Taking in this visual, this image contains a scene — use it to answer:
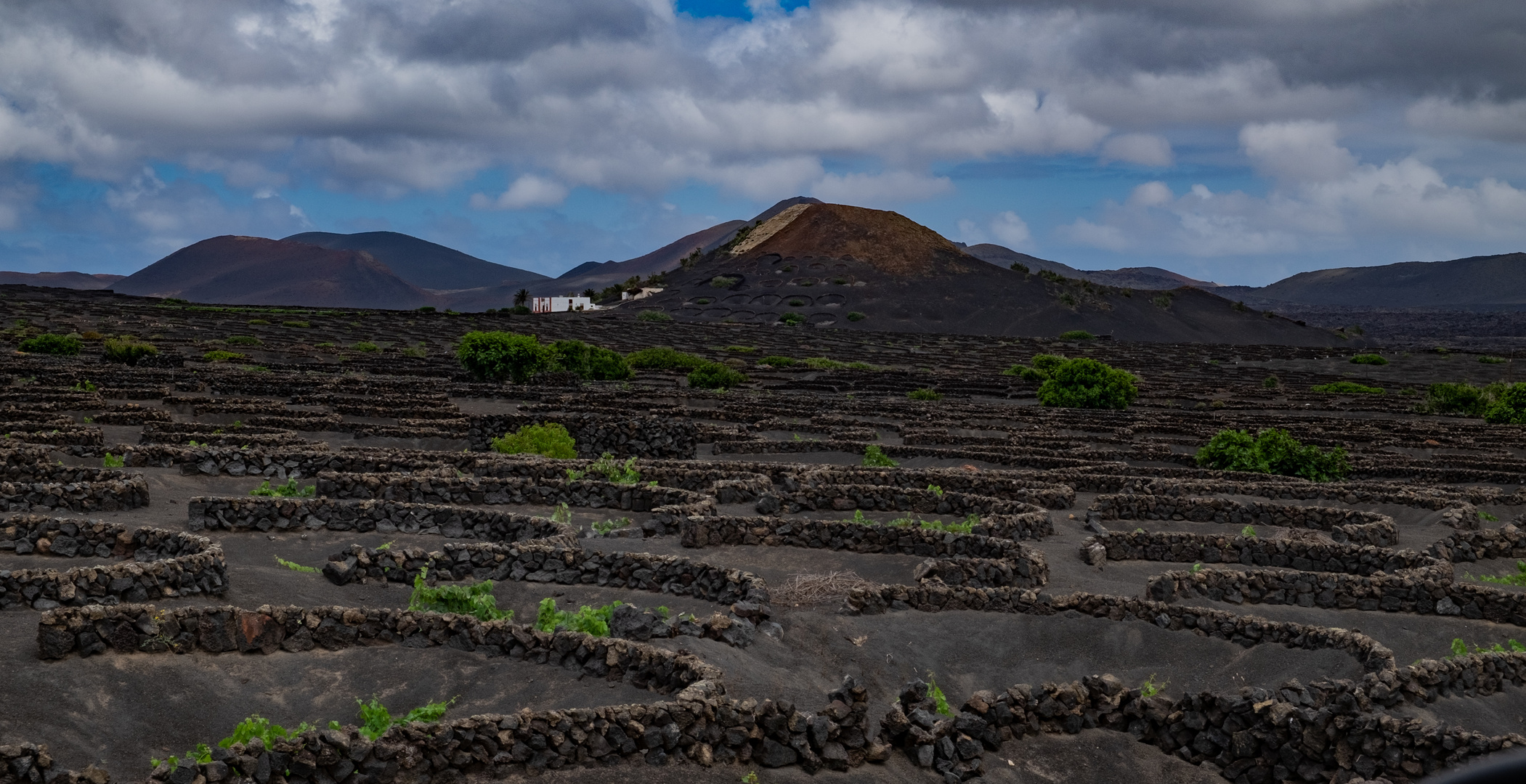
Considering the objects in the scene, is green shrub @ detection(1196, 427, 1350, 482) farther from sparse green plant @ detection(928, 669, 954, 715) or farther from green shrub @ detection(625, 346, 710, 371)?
green shrub @ detection(625, 346, 710, 371)

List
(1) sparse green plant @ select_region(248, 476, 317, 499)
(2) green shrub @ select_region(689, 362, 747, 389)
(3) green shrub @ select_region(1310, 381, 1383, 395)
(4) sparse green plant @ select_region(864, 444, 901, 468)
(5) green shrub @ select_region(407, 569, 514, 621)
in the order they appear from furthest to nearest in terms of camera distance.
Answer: (3) green shrub @ select_region(1310, 381, 1383, 395), (2) green shrub @ select_region(689, 362, 747, 389), (4) sparse green plant @ select_region(864, 444, 901, 468), (1) sparse green plant @ select_region(248, 476, 317, 499), (5) green shrub @ select_region(407, 569, 514, 621)

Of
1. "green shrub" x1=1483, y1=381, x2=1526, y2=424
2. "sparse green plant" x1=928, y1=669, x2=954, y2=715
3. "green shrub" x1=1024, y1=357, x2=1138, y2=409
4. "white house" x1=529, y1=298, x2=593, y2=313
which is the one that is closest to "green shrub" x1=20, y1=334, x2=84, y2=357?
"green shrub" x1=1024, y1=357, x2=1138, y2=409

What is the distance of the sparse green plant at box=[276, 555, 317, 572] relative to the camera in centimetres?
1523

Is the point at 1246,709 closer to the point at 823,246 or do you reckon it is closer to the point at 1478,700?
the point at 1478,700

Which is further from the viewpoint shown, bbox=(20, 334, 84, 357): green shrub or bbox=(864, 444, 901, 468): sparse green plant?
bbox=(20, 334, 84, 357): green shrub

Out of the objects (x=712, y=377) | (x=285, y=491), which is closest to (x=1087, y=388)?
(x=712, y=377)

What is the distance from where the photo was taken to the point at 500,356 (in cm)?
4738

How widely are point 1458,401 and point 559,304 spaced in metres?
105

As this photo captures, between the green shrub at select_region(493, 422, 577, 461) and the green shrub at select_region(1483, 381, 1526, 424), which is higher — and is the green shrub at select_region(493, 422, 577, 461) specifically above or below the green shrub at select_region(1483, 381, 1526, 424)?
above

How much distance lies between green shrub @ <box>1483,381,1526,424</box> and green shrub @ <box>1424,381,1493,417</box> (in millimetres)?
4356

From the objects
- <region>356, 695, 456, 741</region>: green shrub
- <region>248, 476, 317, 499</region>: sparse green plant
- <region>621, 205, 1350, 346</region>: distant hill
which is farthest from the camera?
<region>621, 205, 1350, 346</region>: distant hill

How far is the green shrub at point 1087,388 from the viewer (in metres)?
48.0

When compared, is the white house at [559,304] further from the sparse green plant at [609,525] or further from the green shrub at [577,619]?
the green shrub at [577,619]

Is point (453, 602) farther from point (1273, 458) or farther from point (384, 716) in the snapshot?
point (1273, 458)
